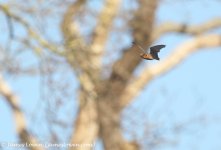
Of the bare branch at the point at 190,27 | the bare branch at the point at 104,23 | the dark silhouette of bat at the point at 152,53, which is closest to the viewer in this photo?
the dark silhouette of bat at the point at 152,53

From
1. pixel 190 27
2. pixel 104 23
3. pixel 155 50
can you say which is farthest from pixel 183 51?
pixel 155 50

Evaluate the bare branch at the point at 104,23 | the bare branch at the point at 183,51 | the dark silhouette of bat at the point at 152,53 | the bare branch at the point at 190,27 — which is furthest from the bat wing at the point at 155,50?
the bare branch at the point at 190,27

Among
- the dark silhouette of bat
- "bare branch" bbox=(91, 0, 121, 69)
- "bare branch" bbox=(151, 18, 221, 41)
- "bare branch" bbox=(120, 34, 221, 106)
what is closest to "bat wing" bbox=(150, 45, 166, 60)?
the dark silhouette of bat

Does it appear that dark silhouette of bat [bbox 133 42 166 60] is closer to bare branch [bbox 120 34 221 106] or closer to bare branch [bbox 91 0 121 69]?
Result: bare branch [bbox 91 0 121 69]

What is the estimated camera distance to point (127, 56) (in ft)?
25.2

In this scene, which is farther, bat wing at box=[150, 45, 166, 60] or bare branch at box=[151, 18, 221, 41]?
bare branch at box=[151, 18, 221, 41]

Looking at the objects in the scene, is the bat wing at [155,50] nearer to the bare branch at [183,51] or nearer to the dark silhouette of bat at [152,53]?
the dark silhouette of bat at [152,53]

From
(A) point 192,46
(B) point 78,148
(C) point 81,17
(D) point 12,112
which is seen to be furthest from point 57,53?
(A) point 192,46

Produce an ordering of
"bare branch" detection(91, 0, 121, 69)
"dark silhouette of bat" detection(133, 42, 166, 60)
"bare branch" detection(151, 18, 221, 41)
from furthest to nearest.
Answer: "bare branch" detection(151, 18, 221, 41) < "bare branch" detection(91, 0, 121, 69) < "dark silhouette of bat" detection(133, 42, 166, 60)

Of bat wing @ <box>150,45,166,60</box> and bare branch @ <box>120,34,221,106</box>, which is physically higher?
→ bare branch @ <box>120,34,221,106</box>

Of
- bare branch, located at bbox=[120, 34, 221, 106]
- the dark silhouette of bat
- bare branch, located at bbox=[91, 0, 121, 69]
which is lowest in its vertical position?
the dark silhouette of bat

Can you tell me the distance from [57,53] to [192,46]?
19.0 ft

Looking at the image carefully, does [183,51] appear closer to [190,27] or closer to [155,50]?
[190,27]

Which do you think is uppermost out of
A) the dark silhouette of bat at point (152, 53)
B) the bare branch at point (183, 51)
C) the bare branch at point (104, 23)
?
the bare branch at point (183, 51)
